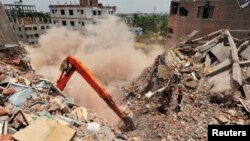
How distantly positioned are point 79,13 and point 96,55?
8.90m

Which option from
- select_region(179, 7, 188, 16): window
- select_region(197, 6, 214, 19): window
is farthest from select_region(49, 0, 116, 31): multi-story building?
select_region(197, 6, 214, 19): window

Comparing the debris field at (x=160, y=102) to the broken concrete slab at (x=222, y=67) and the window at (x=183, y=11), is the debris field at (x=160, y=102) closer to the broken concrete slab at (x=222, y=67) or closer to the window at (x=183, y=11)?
the broken concrete slab at (x=222, y=67)

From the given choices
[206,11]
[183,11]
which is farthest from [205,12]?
[183,11]

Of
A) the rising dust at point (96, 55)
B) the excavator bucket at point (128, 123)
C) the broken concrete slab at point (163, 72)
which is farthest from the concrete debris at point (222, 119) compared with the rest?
the rising dust at point (96, 55)

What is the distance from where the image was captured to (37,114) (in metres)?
4.99

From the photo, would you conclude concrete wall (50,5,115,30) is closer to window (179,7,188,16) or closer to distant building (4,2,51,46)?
distant building (4,2,51,46)

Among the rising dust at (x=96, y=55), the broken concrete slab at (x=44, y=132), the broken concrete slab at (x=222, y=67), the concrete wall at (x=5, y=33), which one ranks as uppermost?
the concrete wall at (x=5, y=33)

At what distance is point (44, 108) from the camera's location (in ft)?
17.4

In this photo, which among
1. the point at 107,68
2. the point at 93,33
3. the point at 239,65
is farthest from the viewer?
the point at 93,33

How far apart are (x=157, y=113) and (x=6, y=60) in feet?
19.9

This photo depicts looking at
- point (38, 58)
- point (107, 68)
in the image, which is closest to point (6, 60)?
point (107, 68)

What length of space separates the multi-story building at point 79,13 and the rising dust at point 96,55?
1.09m

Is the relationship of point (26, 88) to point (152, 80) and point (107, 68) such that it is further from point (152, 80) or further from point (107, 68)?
point (107, 68)

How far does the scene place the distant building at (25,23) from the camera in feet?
101
